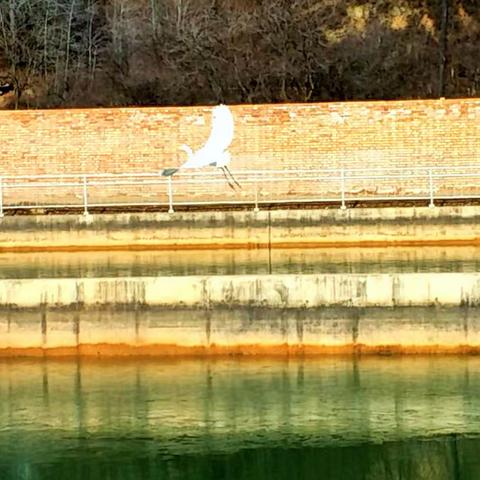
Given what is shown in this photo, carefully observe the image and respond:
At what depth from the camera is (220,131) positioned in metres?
26.0

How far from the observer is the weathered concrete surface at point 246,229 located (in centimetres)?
2148

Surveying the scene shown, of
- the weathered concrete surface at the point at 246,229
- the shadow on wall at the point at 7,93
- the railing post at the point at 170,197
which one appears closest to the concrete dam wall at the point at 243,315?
the weathered concrete surface at the point at 246,229

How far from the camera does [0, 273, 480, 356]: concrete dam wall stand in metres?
13.4

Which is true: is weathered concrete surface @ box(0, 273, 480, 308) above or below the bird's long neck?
below

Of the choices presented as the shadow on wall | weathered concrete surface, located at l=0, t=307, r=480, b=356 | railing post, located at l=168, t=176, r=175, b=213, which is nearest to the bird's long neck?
railing post, located at l=168, t=176, r=175, b=213

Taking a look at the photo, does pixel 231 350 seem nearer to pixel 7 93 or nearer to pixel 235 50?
pixel 235 50

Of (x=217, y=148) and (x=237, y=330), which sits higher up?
(x=217, y=148)

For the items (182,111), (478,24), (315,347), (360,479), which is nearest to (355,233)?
(182,111)

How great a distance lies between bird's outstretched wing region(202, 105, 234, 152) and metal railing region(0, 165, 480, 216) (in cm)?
58

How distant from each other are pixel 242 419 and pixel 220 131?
15.1m

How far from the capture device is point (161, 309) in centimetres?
1356

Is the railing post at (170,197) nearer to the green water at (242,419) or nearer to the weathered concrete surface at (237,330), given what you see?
the weathered concrete surface at (237,330)

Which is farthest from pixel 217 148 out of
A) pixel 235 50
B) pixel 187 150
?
pixel 235 50

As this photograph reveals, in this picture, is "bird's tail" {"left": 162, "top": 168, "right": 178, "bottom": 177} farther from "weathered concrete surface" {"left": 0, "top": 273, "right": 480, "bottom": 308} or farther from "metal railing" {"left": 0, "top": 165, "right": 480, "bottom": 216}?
"weathered concrete surface" {"left": 0, "top": 273, "right": 480, "bottom": 308}
